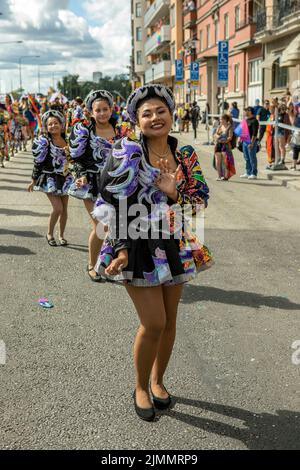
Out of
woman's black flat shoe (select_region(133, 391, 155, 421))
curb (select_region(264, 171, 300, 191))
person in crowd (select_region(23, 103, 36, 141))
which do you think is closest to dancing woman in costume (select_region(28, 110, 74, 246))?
woman's black flat shoe (select_region(133, 391, 155, 421))

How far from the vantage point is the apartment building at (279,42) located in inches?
944

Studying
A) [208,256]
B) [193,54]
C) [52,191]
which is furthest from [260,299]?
[193,54]

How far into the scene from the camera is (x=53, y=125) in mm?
7234

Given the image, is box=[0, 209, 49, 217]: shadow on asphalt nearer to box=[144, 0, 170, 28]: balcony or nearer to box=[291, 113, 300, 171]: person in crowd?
box=[291, 113, 300, 171]: person in crowd

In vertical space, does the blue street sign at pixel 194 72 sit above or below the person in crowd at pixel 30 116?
above

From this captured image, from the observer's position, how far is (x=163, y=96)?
3.12 metres

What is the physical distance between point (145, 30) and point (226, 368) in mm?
92654

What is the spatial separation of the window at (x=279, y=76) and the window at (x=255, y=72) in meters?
2.03

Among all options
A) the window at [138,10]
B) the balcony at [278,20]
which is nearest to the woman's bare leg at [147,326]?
the balcony at [278,20]

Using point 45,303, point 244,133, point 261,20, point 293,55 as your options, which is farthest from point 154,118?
point 261,20

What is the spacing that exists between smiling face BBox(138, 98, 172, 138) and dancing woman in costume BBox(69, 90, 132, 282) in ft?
8.98

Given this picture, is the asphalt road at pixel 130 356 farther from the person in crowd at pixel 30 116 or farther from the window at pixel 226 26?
the window at pixel 226 26

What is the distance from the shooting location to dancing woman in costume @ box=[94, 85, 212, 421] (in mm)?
3018

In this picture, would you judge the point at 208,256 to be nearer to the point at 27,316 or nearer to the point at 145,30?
the point at 27,316
